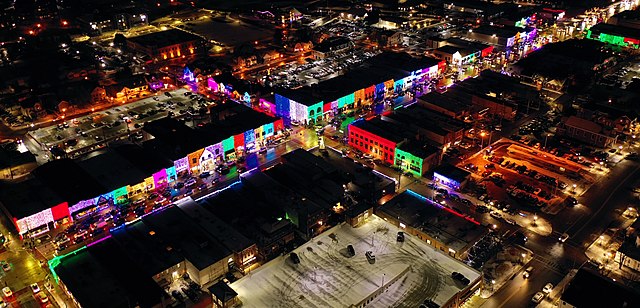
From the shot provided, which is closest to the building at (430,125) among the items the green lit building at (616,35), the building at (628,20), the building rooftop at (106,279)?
the building rooftop at (106,279)

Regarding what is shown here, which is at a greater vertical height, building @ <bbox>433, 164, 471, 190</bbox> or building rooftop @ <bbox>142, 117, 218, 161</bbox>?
building rooftop @ <bbox>142, 117, 218, 161</bbox>

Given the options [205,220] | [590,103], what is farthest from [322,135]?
[590,103]

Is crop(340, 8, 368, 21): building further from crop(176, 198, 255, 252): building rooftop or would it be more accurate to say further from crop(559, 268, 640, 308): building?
crop(559, 268, 640, 308): building

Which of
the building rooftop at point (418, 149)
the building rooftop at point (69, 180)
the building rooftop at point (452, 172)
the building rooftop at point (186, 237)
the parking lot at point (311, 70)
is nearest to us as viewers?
the building rooftop at point (186, 237)

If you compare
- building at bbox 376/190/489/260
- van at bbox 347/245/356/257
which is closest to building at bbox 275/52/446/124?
building at bbox 376/190/489/260

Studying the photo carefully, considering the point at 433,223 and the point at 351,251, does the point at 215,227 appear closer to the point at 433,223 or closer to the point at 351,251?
the point at 351,251

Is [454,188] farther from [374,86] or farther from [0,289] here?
[0,289]

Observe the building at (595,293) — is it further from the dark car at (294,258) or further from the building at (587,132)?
the building at (587,132)
